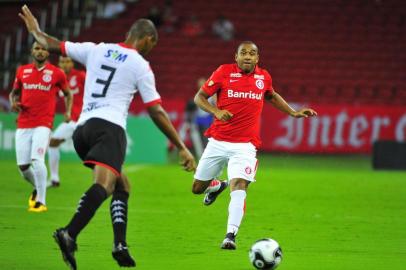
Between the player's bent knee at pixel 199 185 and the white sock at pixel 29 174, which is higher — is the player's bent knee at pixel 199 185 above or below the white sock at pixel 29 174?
above

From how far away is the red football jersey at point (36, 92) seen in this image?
1269 centimetres

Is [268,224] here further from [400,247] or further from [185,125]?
[185,125]

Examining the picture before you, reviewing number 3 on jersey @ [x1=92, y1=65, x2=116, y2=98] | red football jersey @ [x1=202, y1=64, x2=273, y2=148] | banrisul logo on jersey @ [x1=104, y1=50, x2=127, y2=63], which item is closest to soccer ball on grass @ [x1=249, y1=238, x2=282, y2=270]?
number 3 on jersey @ [x1=92, y1=65, x2=116, y2=98]

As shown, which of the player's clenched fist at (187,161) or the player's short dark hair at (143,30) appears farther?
the player's short dark hair at (143,30)

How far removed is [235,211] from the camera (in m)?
9.35

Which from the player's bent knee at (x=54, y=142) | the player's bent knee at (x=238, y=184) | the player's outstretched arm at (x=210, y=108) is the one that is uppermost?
the player's outstretched arm at (x=210, y=108)

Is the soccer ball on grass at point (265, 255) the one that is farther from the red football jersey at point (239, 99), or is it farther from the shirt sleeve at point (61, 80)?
the shirt sleeve at point (61, 80)

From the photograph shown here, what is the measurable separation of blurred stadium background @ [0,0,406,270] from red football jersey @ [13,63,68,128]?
50.3 inches

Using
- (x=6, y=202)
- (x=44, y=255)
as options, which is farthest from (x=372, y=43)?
(x=44, y=255)

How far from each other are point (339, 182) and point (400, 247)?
9.03m

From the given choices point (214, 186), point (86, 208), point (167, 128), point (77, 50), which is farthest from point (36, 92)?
point (86, 208)

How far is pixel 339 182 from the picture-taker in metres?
18.7

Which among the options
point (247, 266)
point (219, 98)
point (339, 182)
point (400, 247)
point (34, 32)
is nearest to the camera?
point (34, 32)

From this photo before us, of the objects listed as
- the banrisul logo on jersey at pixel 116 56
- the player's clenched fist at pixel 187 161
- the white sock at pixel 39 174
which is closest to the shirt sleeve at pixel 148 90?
the banrisul logo on jersey at pixel 116 56
